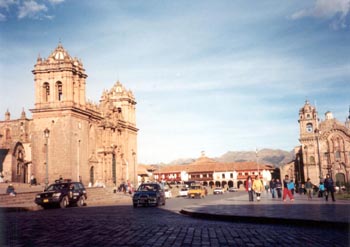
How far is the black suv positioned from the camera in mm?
21672

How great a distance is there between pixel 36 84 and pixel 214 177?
62970 mm

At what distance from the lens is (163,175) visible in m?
104

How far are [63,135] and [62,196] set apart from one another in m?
22.4

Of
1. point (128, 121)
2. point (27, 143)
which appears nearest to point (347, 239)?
point (27, 143)

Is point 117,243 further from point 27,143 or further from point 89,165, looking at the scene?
point 27,143

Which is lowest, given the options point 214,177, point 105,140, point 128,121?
point 214,177

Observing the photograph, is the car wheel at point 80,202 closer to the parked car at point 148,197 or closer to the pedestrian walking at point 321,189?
the parked car at point 148,197

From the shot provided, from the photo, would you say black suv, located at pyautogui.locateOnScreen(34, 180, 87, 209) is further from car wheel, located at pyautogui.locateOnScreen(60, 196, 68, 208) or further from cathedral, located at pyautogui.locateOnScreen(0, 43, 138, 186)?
cathedral, located at pyautogui.locateOnScreen(0, 43, 138, 186)

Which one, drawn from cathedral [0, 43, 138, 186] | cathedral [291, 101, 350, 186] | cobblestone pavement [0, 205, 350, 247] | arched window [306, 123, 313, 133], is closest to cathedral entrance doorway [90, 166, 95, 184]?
cathedral [0, 43, 138, 186]

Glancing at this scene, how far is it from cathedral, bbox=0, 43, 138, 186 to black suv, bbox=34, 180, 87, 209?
60.0ft

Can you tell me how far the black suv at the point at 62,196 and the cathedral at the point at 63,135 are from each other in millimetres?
18302

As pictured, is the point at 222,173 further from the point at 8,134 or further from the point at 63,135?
the point at 63,135

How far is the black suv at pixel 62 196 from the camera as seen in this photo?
853 inches

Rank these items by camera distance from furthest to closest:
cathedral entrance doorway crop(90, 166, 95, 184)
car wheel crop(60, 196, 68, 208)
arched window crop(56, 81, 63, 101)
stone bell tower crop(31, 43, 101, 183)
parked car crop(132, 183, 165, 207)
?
cathedral entrance doorway crop(90, 166, 95, 184) → arched window crop(56, 81, 63, 101) → stone bell tower crop(31, 43, 101, 183) → parked car crop(132, 183, 165, 207) → car wheel crop(60, 196, 68, 208)
